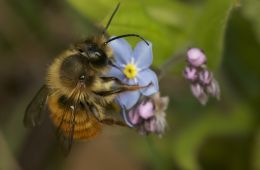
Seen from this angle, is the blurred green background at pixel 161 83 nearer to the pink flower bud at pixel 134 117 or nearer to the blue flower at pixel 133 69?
the blue flower at pixel 133 69

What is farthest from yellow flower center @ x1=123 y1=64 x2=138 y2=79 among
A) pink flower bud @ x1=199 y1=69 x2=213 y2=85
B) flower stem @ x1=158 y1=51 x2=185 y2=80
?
pink flower bud @ x1=199 y1=69 x2=213 y2=85

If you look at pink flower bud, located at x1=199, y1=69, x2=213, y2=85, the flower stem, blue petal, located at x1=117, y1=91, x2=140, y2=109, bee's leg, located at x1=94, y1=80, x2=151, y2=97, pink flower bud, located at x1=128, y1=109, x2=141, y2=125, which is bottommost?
pink flower bud, located at x1=128, y1=109, x2=141, y2=125

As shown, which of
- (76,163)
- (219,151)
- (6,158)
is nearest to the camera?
(6,158)

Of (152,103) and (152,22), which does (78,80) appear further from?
(152,22)

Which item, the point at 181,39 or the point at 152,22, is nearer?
the point at 152,22

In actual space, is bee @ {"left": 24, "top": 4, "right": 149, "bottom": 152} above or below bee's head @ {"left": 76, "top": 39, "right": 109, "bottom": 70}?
below

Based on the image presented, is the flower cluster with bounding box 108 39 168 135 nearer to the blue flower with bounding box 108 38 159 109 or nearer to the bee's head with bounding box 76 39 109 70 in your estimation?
the blue flower with bounding box 108 38 159 109

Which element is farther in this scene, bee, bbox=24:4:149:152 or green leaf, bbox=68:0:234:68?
green leaf, bbox=68:0:234:68

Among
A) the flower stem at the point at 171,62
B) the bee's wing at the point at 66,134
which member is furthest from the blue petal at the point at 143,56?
the bee's wing at the point at 66,134

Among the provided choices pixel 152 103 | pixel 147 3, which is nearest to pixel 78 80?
pixel 152 103

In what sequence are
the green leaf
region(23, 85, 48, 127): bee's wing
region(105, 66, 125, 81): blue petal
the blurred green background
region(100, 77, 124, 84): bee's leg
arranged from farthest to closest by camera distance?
the blurred green background
the green leaf
region(23, 85, 48, 127): bee's wing
region(105, 66, 125, 81): blue petal
region(100, 77, 124, 84): bee's leg
